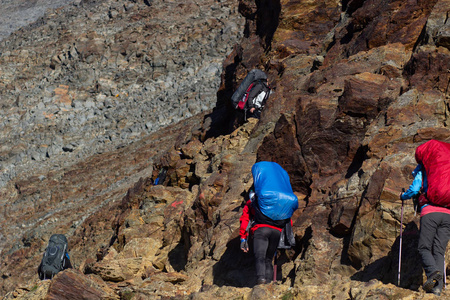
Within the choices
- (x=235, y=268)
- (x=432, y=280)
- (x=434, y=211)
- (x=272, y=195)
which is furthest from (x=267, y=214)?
(x=432, y=280)

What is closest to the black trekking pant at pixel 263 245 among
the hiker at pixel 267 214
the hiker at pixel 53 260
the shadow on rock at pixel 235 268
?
the hiker at pixel 267 214

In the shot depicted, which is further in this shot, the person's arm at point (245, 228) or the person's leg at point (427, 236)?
the person's arm at point (245, 228)

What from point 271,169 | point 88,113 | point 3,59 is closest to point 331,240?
point 271,169

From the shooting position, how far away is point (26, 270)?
21688 mm

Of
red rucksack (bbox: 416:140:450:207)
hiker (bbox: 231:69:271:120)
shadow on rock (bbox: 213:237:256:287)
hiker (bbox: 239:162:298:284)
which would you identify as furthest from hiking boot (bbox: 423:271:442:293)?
hiker (bbox: 231:69:271:120)

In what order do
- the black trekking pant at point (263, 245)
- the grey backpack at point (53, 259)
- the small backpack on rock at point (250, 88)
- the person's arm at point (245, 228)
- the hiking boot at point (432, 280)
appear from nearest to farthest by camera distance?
the hiking boot at point (432, 280) → the black trekking pant at point (263, 245) → the person's arm at point (245, 228) → the grey backpack at point (53, 259) → the small backpack on rock at point (250, 88)

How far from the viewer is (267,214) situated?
6492mm

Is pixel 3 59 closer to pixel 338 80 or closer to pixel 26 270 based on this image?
pixel 26 270

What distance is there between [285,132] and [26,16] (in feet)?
328

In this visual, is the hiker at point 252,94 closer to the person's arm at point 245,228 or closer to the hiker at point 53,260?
the hiker at point 53,260

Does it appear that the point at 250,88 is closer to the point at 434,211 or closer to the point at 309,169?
the point at 309,169

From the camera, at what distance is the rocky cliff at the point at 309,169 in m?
6.53

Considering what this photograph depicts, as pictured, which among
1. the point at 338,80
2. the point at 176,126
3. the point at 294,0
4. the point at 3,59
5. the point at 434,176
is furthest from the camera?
the point at 3,59

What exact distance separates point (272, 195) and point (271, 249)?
0.76 metres
